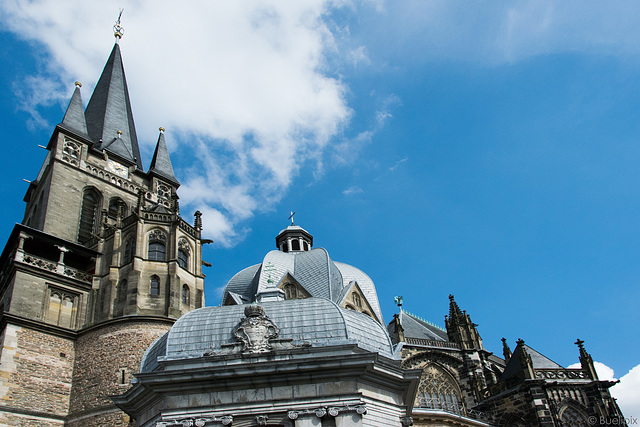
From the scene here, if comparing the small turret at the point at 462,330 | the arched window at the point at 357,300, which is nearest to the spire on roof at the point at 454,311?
the small turret at the point at 462,330

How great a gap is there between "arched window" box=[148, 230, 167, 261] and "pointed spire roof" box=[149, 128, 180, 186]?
1212 centimetres

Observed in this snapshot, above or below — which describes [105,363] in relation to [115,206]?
below

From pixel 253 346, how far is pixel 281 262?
23.9 meters

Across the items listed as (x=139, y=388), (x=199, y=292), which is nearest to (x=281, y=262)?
(x=199, y=292)

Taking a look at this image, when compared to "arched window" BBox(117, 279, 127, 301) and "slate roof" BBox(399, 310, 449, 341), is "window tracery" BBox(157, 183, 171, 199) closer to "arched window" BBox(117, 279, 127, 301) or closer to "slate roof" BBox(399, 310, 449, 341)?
"arched window" BBox(117, 279, 127, 301)

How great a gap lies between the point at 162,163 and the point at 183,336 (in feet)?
97.3

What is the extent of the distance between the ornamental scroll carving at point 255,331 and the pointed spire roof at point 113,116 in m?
28.5

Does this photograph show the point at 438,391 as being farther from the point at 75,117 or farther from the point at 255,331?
the point at 75,117

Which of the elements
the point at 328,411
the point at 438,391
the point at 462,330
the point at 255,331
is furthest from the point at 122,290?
the point at 462,330

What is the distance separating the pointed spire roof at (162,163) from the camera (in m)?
40.4

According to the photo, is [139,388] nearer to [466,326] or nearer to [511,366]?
[511,366]

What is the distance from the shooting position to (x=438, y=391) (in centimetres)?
3250

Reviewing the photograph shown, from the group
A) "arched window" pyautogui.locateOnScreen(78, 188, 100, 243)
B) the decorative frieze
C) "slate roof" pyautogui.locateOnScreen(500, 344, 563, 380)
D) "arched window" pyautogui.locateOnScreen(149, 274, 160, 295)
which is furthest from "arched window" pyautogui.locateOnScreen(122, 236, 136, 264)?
"slate roof" pyautogui.locateOnScreen(500, 344, 563, 380)

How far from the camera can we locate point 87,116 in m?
42.9
